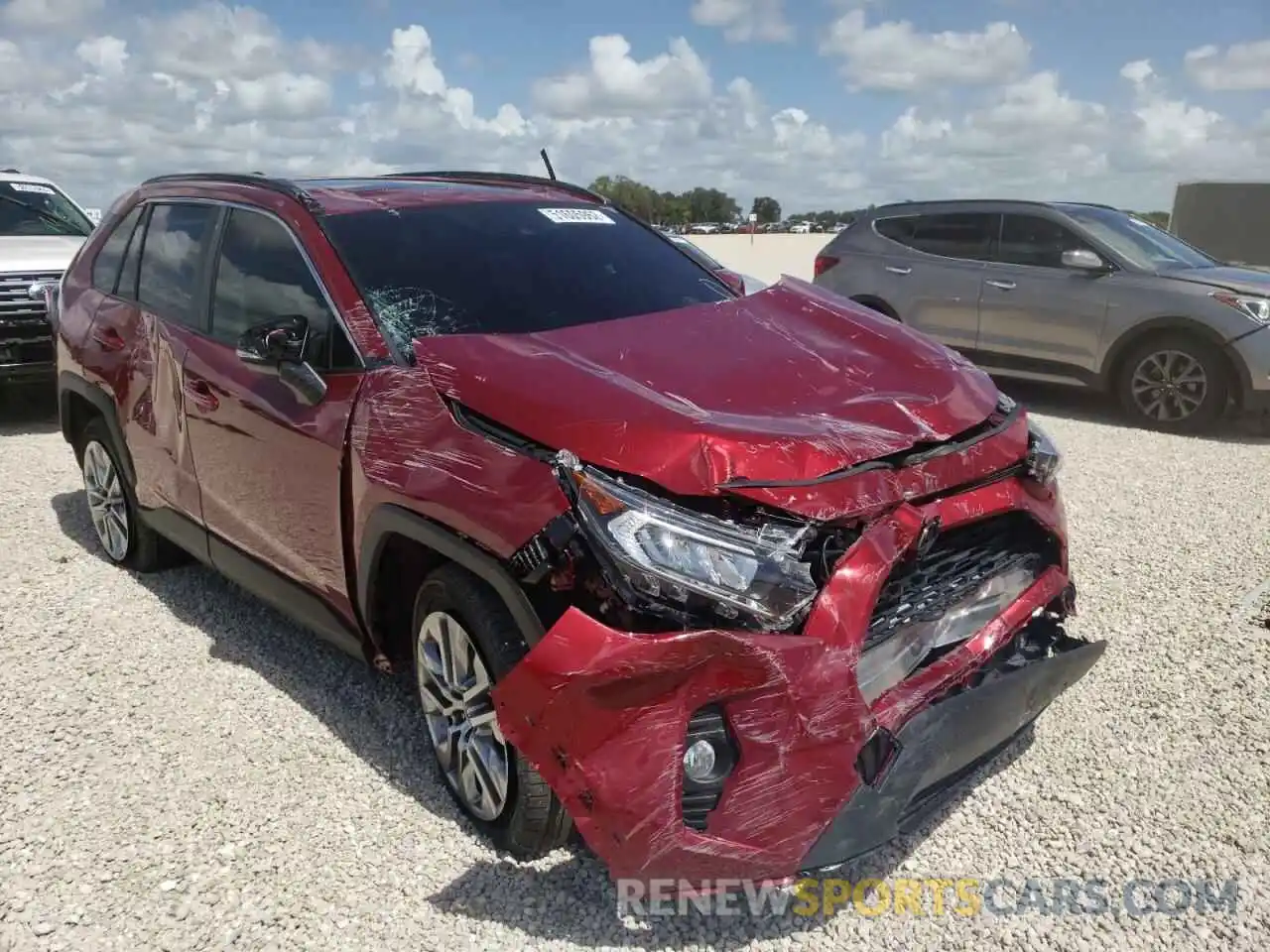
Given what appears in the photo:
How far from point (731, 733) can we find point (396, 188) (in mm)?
2610

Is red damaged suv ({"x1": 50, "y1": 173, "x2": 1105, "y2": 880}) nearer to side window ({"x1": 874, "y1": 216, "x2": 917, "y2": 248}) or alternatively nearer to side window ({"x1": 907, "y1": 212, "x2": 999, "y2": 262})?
side window ({"x1": 907, "y1": 212, "x2": 999, "y2": 262})

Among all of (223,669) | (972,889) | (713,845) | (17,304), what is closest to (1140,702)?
(972,889)

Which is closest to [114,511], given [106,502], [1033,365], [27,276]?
[106,502]

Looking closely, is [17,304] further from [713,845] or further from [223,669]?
[713,845]

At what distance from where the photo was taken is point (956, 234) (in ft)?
30.7

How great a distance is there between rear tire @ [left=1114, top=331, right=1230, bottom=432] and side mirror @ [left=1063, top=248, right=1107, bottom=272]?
2.28 ft

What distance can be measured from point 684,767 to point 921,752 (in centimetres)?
55

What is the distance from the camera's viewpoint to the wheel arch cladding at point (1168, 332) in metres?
7.62

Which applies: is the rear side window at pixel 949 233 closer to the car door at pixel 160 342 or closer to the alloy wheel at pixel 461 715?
the car door at pixel 160 342

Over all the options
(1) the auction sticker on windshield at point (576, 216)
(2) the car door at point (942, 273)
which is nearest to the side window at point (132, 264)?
(1) the auction sticker on windshield at point (576, 216)

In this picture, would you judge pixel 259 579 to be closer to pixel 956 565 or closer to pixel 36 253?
pixel 956 565

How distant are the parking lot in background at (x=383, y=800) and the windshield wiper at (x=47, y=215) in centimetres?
556

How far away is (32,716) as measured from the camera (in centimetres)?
371

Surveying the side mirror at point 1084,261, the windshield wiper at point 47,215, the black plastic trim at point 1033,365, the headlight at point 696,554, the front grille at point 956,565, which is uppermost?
the windshield wiper at point 47,215
